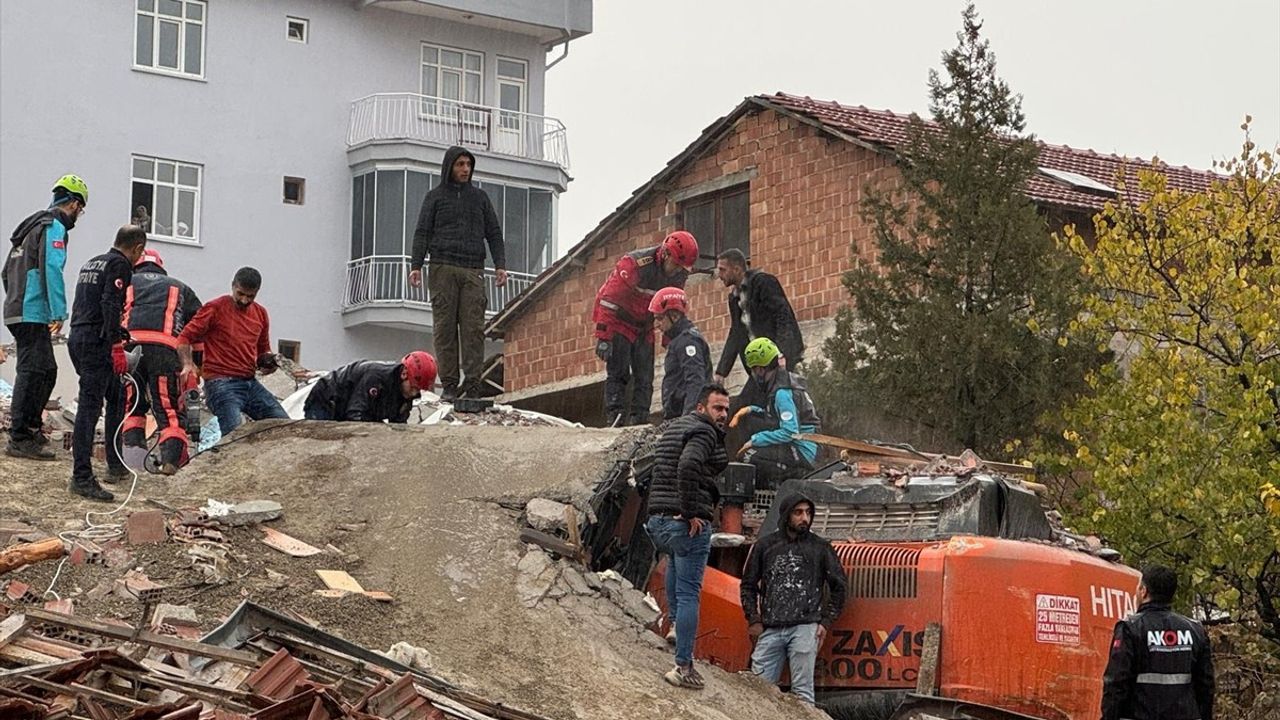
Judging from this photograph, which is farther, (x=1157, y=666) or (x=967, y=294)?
(x=967, y=294)

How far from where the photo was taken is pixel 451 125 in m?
40.3

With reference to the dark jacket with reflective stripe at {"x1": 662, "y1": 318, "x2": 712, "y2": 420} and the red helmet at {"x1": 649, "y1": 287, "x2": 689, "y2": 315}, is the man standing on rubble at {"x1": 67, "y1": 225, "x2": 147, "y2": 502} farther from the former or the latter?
the dark jacket with reflective stripe at {"x1": 662, "y1": 318, "x2": 712, "y2": 420}

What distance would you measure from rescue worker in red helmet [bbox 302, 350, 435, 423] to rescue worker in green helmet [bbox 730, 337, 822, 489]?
8.66 feet

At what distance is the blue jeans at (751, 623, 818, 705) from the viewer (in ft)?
40.9

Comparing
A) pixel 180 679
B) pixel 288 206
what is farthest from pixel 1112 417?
pixel 288 206

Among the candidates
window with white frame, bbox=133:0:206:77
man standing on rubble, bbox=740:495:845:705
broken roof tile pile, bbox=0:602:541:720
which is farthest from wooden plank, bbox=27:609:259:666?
window with white frame, bbox=133:0:206:77

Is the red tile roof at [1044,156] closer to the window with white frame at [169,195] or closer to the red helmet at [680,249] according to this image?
the red helmet at [680,249]

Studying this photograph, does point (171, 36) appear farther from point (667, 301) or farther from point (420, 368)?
point (667, 301)

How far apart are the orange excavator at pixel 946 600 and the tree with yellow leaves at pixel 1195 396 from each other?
531cm

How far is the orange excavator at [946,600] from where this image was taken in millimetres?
12219

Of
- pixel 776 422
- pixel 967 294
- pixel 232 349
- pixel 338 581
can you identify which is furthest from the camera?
pixel 967 294

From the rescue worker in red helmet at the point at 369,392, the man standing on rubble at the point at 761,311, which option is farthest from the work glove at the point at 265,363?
the man standing on rubble at the point at 761,311

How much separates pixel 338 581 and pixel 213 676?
2321mm

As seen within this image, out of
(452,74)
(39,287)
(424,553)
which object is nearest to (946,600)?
(424,553)
